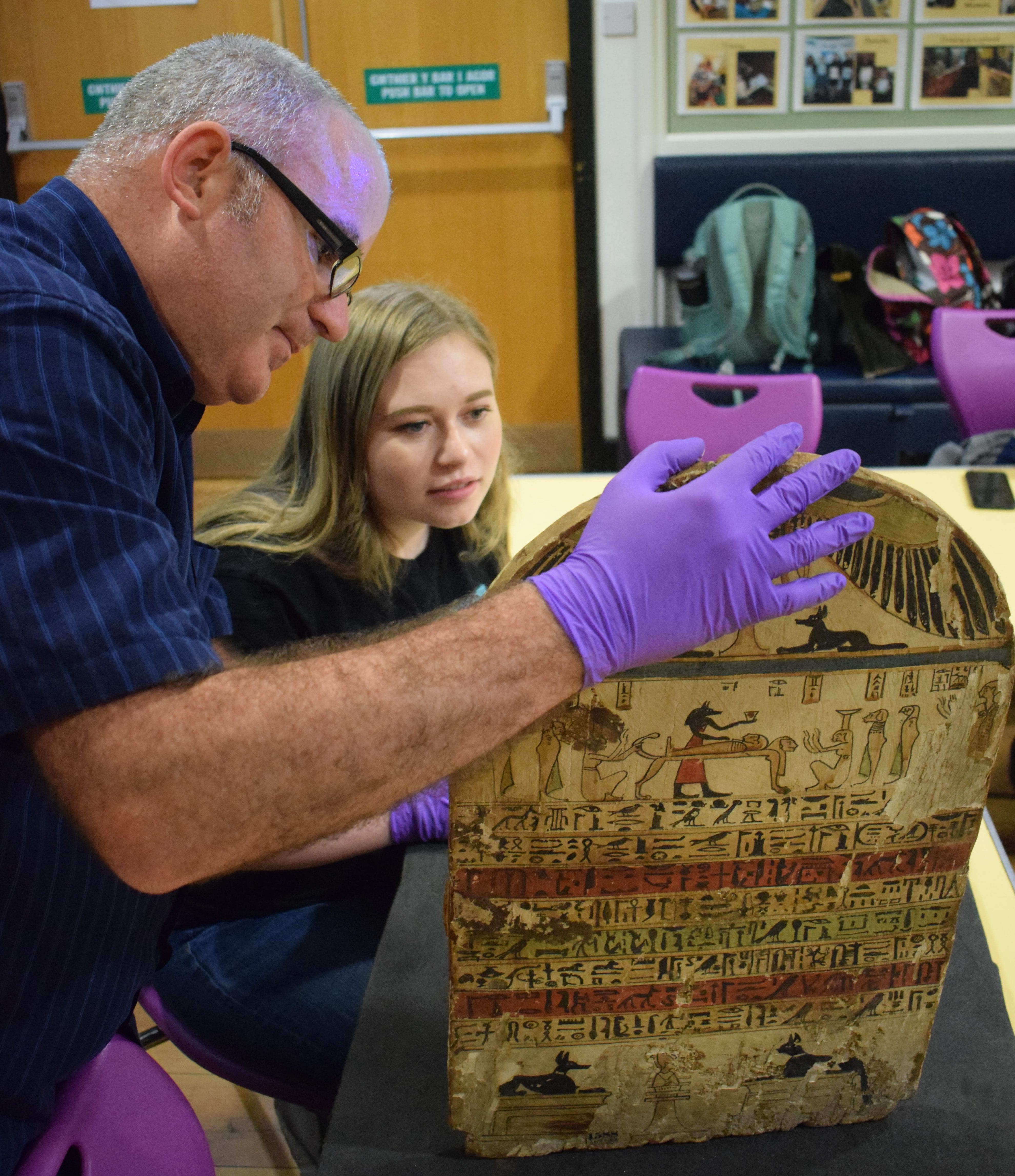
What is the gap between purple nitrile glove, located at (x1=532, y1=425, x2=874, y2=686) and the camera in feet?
2.14

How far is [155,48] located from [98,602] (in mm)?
4202

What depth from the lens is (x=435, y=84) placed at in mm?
4008

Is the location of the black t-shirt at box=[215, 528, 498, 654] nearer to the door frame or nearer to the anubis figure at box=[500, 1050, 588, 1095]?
the anubis figure at box=[500, 1050, 588, 1095]

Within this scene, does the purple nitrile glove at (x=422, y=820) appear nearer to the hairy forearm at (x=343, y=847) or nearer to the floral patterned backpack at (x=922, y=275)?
the hairy forearm at (x=343, y=847)

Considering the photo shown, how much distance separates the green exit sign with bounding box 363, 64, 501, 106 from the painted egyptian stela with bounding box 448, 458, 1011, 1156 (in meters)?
3.80

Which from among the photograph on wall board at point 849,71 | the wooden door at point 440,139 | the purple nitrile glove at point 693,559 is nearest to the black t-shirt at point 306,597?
the purple nitrile glove at point 693,559

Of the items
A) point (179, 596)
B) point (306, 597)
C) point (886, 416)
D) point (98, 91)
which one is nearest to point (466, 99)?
point (98, 91)

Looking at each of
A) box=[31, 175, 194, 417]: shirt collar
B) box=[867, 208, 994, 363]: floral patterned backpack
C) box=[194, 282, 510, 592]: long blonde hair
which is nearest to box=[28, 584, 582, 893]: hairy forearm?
box=[31, 175, 194, 417]: shirt collar

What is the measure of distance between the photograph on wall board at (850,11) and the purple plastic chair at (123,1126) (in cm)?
421

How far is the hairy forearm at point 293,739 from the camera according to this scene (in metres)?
0.61

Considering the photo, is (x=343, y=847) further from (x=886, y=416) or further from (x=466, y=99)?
(x=466, y=99)

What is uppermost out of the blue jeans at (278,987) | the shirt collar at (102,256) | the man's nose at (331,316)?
the shirt collar at (102,256)

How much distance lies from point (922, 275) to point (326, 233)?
351 cm

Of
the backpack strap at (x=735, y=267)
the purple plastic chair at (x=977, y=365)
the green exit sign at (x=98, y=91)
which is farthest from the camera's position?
the green exit sign at (x=98, y=91)
